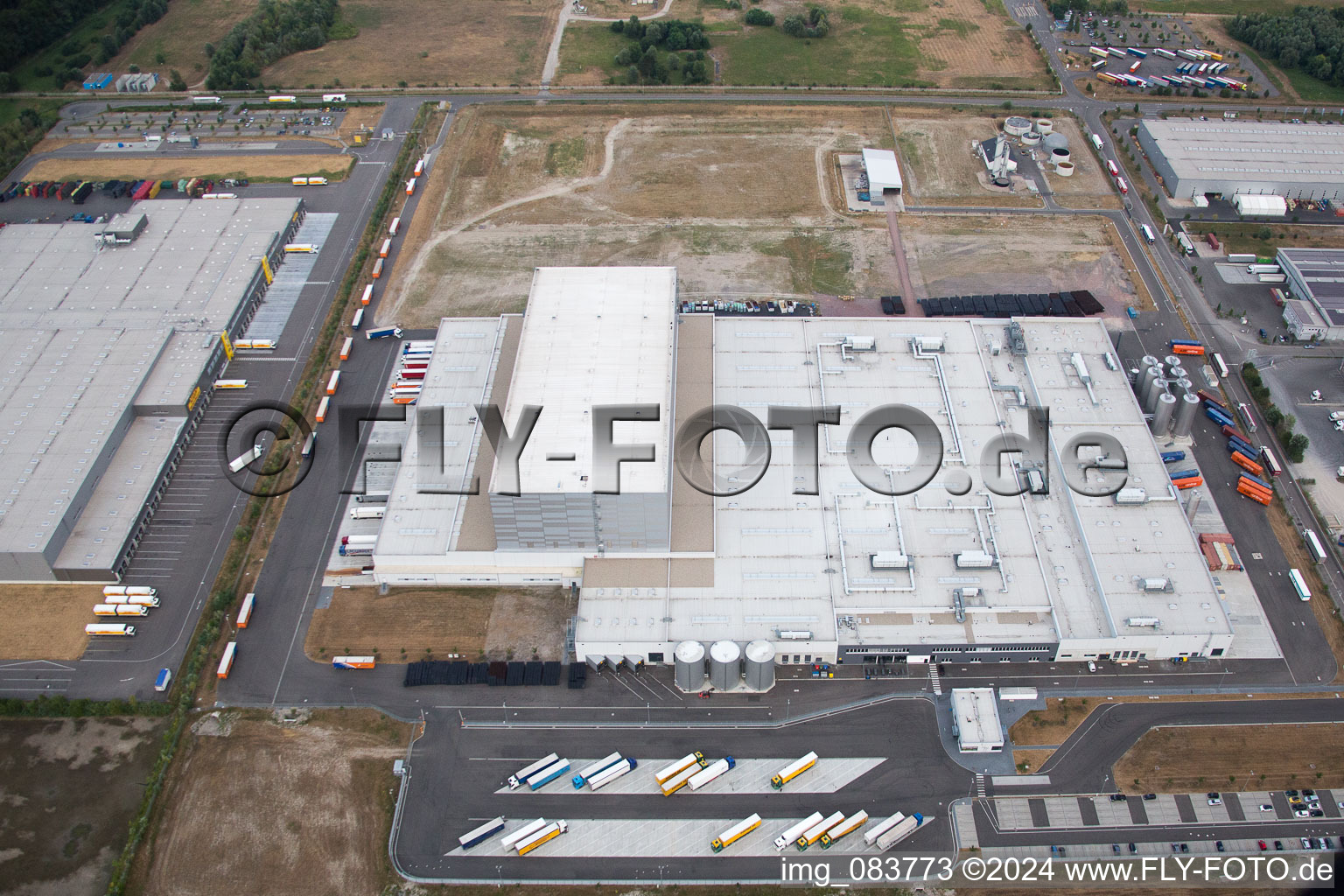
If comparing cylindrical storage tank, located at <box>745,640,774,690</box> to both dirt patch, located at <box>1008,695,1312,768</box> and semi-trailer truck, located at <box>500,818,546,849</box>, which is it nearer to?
dirt patch, located at <box>1008,695,1312,768</box>

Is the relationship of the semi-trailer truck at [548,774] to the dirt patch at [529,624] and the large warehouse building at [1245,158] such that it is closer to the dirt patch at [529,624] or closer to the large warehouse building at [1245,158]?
the dirt patch at [529,624]

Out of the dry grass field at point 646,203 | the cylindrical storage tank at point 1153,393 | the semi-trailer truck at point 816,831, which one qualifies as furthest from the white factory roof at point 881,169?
the semi-trailer truck at point 816,831

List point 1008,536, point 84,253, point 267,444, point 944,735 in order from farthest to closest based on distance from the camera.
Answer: point 84,253 < point 267,444 < point 1008,536 < point 944,735

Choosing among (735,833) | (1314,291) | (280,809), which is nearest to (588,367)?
(735,833)

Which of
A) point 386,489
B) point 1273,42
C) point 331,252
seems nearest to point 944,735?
point 386,489

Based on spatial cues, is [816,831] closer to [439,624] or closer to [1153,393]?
[439,624]

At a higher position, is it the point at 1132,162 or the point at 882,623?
the point at 1132,162

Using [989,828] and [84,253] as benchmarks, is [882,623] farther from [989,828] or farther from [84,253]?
[84,253]
